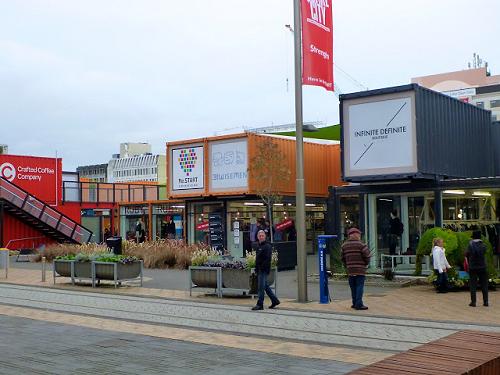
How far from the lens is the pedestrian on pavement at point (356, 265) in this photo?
45.2 feet

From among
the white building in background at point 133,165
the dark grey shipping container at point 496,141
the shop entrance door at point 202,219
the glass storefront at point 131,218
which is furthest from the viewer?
the white building in background at point 133,165

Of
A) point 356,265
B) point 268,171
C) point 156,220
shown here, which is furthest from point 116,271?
point 156,220

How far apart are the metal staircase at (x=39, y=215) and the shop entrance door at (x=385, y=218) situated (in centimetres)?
2045

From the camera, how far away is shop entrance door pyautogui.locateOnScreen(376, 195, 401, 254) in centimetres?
2119

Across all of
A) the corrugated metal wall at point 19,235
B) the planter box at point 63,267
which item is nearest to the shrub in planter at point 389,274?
the planter box at point 63,267

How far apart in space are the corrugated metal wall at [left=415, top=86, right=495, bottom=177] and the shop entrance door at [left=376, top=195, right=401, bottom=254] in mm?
1894

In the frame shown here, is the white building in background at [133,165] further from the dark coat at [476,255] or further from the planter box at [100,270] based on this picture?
the dark coat at [476,255]

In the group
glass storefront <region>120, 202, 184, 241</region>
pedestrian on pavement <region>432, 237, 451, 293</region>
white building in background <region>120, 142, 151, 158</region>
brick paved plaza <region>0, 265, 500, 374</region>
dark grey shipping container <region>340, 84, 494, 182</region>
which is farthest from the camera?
white building in background <region>120, 142, 151, 158</region>

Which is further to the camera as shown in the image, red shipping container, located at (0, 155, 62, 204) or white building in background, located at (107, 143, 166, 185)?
white building in background, located at (107, 143, 166, 185)

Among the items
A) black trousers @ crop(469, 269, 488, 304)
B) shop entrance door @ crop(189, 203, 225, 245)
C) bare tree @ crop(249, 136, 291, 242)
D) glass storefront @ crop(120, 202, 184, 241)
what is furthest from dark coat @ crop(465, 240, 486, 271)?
glass storefront @ crop(120, 202, 184, 241)

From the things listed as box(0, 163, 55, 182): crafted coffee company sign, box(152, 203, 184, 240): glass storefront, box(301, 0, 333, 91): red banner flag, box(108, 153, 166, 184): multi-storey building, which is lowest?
box(152, 203, 184, 240): glass storefront

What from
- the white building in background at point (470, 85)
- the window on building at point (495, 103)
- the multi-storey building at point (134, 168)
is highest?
the white building in background at point (470, 85)

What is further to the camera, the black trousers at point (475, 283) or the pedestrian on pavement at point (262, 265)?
the pedestrian on pavement at point (262, 265)

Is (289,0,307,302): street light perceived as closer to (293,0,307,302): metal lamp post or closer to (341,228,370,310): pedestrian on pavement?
(293,0,307,302): metal lamp post
